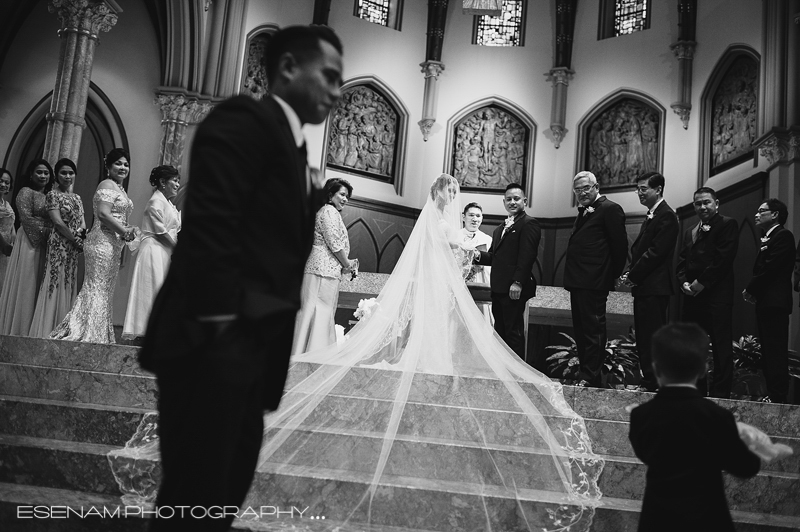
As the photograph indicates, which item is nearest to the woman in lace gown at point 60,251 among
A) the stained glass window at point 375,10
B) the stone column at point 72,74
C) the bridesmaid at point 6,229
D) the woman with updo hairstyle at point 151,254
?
the bridesmaid at point 6,229

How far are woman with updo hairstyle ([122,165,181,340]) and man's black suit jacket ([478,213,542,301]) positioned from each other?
8.75 feet

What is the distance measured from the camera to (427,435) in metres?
4.21

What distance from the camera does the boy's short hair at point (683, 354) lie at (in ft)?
7.38

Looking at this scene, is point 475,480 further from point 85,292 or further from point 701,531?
point 85,292

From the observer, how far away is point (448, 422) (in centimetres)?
418

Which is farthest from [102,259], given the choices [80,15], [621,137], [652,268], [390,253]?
[621,137]

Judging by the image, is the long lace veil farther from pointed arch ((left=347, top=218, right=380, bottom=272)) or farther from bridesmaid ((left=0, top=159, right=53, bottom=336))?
pointed arch ((left=347, top=218, right=380, bottom=272))

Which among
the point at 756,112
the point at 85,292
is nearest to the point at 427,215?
the point at 85,292

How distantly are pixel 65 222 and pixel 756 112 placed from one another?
944 cm

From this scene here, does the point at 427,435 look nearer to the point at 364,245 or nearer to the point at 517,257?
the point at 517,257

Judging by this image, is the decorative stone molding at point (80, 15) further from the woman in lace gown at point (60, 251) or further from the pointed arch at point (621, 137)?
the pointed arch at point (621, 137)

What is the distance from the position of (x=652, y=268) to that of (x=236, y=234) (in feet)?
14.9

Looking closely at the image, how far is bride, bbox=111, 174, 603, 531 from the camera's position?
3592mm

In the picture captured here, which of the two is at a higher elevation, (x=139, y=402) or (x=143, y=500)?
(x=139, y=402)
